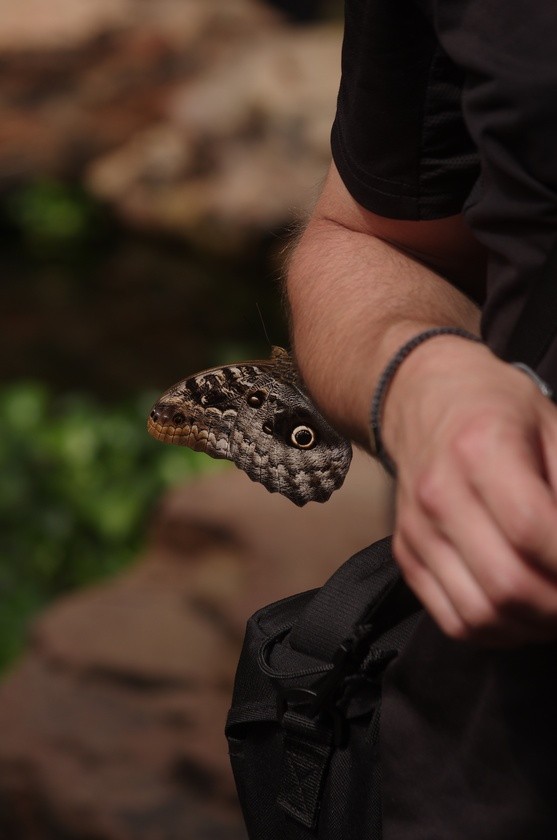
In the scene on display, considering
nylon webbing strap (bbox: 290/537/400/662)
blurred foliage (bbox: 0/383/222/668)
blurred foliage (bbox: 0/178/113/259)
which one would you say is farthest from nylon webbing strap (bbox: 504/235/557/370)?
blurred foliage (bbox: 0/178/113/259)

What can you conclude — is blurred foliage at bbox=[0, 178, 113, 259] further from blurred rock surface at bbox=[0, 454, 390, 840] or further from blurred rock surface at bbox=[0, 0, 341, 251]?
blurred rock surface at bbox=[0, 454, 390, 840]

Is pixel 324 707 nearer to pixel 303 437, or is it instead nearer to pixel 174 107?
pixel 303 437

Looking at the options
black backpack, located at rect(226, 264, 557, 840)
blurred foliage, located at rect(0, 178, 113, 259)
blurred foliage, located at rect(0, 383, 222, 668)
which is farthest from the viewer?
blurred foliage, located at rect(0, 178, 113, 259)

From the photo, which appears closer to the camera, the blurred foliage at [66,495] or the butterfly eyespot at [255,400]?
the butterfly eyespot at [255,400]

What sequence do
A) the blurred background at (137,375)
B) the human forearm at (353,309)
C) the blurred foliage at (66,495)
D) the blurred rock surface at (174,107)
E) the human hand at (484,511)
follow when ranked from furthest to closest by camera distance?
the blurred rock surface at (174,107) < the blurred foliage at (66,495) < the blurred background at (137,375) < the human forearm at (353,309) < the human hand at (484,511)

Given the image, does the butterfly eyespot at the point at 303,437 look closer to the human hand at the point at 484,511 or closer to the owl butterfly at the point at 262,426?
the owl butterfly at the point at 262,426

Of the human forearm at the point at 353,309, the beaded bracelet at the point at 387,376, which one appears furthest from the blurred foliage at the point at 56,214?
the beaded bracelet at the point at 387,376
